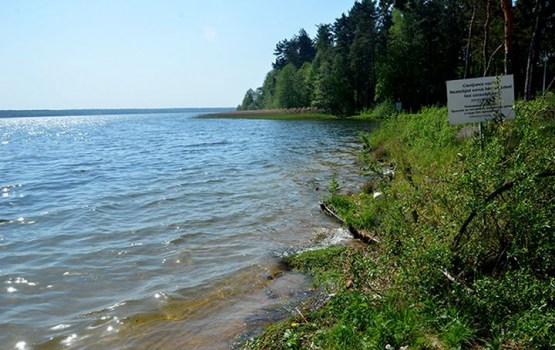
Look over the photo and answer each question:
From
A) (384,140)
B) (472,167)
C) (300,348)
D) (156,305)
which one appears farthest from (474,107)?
(384,140)

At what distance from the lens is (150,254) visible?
28.7 ft

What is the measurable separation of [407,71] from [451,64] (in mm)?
→ 6169

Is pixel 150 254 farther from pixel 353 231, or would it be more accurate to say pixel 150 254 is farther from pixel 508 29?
pixel 508 29

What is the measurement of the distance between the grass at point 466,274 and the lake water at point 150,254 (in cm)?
150

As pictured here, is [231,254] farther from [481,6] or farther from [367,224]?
[481,6]

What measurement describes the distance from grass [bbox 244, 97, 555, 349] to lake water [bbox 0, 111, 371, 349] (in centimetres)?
150

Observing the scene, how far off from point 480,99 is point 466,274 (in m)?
3.76

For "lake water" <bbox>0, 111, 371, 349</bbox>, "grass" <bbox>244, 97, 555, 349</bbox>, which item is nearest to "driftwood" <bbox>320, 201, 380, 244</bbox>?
"lake water" <bbox>0, 111, 371, 349</bbox>

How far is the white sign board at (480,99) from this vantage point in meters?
Answer: 6.61

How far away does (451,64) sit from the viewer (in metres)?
58.6

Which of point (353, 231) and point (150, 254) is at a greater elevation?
point (353, 231)

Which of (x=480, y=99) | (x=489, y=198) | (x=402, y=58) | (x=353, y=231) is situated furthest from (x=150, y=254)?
(x=402, y=58)

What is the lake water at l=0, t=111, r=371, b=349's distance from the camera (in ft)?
19.1

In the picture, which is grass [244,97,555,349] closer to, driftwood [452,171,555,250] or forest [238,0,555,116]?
driftwood [452,171,555,250]
